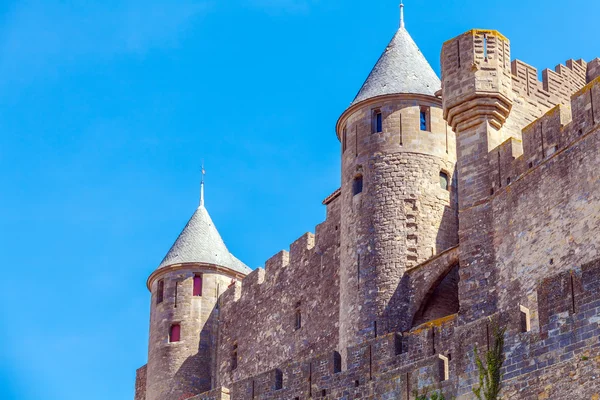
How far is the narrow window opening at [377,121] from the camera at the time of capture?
3422cm

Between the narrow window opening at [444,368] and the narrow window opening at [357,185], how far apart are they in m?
9.99

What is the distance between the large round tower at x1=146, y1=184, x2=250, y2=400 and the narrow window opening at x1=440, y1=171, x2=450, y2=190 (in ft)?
32.2

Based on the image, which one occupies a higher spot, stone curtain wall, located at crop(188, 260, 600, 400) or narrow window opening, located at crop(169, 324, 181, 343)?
narrow window opening, located at crop(169, 324, 181, 343)

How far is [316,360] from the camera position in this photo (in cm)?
2714

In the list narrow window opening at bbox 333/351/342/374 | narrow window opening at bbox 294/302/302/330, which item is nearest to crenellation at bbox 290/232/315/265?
narrow window opening at bbox 294/302/302/330

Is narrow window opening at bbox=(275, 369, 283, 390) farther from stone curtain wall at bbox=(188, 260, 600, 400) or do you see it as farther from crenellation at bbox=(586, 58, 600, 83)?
crenellation at bbox=(586, 58, 600, 83)

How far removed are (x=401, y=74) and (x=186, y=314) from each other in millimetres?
10175

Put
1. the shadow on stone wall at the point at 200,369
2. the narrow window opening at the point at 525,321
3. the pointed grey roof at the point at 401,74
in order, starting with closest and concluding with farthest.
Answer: the narrow window opening at the point at 525,321, the pointed grey roof at the point at 401,74, the shadow on stone wall at the point at 200,369

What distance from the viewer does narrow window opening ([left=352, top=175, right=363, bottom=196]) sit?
3391 cm

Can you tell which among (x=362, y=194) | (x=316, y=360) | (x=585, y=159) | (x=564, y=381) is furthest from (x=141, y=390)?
(x=564, y=381)

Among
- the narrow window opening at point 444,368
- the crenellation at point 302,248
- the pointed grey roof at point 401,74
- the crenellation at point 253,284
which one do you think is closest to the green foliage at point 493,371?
the narrow window opening at point 444,368

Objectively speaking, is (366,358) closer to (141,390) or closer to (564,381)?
(564,381)

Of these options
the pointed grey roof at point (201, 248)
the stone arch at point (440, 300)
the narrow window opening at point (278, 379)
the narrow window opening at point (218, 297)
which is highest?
the pointed grey roof at point (201, 248)

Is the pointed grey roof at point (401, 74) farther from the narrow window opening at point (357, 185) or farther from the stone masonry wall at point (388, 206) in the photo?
the narrow window opening at point (357, 185)
